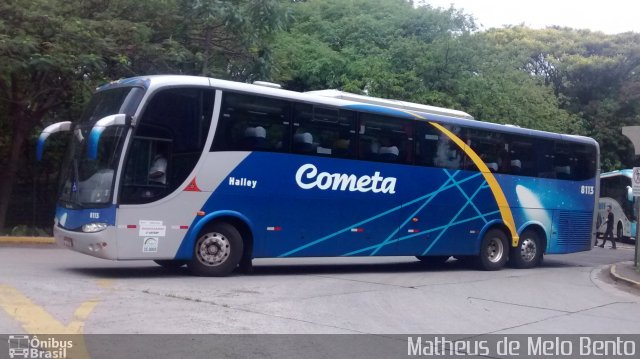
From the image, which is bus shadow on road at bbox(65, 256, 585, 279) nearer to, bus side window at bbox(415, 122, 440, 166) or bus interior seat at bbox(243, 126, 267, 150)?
bus interior seat at bbox(243, 126, 267, 150)

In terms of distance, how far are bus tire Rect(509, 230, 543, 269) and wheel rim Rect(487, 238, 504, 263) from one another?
1.68ft

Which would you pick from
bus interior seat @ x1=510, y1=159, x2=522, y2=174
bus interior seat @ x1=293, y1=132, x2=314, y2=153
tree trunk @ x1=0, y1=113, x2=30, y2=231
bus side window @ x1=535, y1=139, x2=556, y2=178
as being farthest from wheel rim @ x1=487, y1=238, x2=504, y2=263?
tree trunk @ x1=0, y1=113, x2=30, y2=231

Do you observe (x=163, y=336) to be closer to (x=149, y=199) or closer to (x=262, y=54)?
(x=149, y=199)

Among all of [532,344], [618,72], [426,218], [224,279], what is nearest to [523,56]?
[618,72]

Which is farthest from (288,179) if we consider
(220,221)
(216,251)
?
(216,251)

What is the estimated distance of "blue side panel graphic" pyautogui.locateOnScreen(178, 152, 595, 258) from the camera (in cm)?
1419

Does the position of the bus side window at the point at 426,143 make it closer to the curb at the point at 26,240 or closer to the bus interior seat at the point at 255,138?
the bus interior seat at the point at 255,138

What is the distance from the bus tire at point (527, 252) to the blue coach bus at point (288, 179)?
0.04 m

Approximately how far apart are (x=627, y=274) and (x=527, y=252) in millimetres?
2766

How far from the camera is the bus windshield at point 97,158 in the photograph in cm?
→ 1262

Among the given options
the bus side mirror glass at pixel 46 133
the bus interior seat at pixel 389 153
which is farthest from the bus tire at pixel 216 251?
the bus interior seat at pixel 389 153

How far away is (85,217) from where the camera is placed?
12.6m

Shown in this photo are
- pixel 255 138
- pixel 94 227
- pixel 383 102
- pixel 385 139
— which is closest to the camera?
pixel 94 227

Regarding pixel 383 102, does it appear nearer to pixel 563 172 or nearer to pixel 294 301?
pixel 563 172
